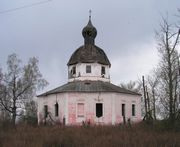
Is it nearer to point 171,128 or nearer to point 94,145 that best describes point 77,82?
point 171,128

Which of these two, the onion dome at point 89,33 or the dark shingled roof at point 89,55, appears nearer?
the dark shingled roof at point 89,55

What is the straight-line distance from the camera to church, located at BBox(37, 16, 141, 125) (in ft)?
122

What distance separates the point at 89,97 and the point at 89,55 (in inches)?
222

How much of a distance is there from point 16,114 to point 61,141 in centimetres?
3364

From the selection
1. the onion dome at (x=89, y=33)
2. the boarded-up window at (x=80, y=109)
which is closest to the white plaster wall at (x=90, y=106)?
the boarded-up window at (x=80, y=109)

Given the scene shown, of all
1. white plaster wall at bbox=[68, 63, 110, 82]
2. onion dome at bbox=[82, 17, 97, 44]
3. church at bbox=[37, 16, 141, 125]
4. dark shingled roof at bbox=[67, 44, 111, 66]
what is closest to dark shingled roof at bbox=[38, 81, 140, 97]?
church at bbox=[37, 16, 141, 125]

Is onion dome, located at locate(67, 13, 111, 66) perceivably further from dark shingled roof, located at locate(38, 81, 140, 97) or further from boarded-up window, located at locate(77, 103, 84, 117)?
boarded-up window, located at locate(77, 103, 84, 117)

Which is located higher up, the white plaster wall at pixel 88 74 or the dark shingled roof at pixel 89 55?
the dark shingled roof at pixel 89 55

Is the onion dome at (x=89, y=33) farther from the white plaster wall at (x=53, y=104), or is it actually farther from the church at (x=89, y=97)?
the white plaster wall at (x=53, y=104)

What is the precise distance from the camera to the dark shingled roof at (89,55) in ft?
134

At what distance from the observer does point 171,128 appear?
23516 millimetres

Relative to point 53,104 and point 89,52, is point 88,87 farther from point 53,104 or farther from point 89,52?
point 89,52

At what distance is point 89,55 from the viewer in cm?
4106

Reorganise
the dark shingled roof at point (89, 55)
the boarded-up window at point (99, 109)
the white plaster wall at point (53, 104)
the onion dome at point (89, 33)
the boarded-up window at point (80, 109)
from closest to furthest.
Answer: the boarded-up window at point (80, 109), the white plaster wall at point (53, 104), the boarded-up window at point (99, 109), the dark shingled roof at point (89, 55), the onion dome at point (89, 33)
